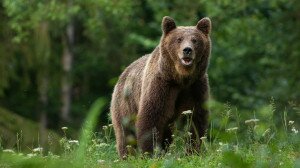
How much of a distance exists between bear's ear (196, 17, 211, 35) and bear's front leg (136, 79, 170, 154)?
0.72m

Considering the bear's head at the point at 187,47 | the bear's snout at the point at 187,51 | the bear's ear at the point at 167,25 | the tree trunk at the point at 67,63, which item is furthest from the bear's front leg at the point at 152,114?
the tree trunk at the point at 67,63

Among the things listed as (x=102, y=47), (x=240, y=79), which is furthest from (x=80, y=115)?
(x=240, y=79)

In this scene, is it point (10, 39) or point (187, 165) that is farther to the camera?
point (10, 39)

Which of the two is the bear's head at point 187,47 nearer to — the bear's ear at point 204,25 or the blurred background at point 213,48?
the bear's ear at point 204,25

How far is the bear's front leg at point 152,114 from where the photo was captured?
27.9 ft

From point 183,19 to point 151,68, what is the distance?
1351 cm

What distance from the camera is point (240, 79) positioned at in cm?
2484

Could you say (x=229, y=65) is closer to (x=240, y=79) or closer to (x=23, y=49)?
(x=240, y=79)

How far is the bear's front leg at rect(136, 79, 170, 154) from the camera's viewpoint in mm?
8508

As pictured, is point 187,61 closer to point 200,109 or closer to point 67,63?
point 200,109

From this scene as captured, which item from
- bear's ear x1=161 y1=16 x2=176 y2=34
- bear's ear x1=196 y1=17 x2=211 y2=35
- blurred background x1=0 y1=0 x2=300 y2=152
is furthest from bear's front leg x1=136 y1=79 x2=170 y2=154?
blurred background x1=0 y1=0 x2=300 y2=152

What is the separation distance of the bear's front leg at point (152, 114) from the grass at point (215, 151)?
1.17 feet

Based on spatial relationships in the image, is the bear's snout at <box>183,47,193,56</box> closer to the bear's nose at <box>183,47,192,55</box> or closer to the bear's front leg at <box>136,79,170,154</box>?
the bear's nose at <box>183,47,192,55</box>

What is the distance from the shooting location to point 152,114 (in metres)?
8.52
